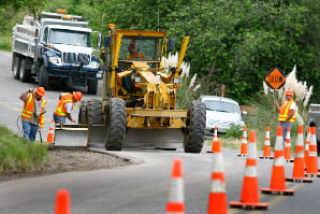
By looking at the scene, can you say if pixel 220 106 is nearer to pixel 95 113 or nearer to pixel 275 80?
pixel 275 80

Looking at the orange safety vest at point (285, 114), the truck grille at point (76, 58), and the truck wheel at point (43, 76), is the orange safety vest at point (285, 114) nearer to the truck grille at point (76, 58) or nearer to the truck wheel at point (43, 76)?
the truck grille at point (76, 58)

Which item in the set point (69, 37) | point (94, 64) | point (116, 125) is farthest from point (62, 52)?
point (116, 125)

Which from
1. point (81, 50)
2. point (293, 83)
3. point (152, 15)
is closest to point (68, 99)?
point (293, 83)

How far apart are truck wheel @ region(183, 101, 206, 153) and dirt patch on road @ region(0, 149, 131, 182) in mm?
1625

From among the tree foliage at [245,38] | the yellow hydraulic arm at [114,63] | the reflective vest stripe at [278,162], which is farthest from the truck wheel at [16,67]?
the reflective vest stripe at [278,162]

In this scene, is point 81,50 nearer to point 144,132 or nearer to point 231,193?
point 144,132

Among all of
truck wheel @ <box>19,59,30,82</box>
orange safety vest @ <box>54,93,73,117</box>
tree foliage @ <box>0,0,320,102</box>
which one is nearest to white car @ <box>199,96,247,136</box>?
orange safety vest @ <box>54,93,73,117</box>

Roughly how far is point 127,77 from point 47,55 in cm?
1883

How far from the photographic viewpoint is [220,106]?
102 ft

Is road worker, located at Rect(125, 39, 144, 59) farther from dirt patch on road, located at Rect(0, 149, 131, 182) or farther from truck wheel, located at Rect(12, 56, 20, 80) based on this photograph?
truck wheel, located at Rect(12, 56, 20, 80)

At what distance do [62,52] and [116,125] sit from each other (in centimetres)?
2110

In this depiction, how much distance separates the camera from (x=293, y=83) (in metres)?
29.8

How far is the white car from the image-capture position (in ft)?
96.5

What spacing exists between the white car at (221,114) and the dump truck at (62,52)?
9.07m
